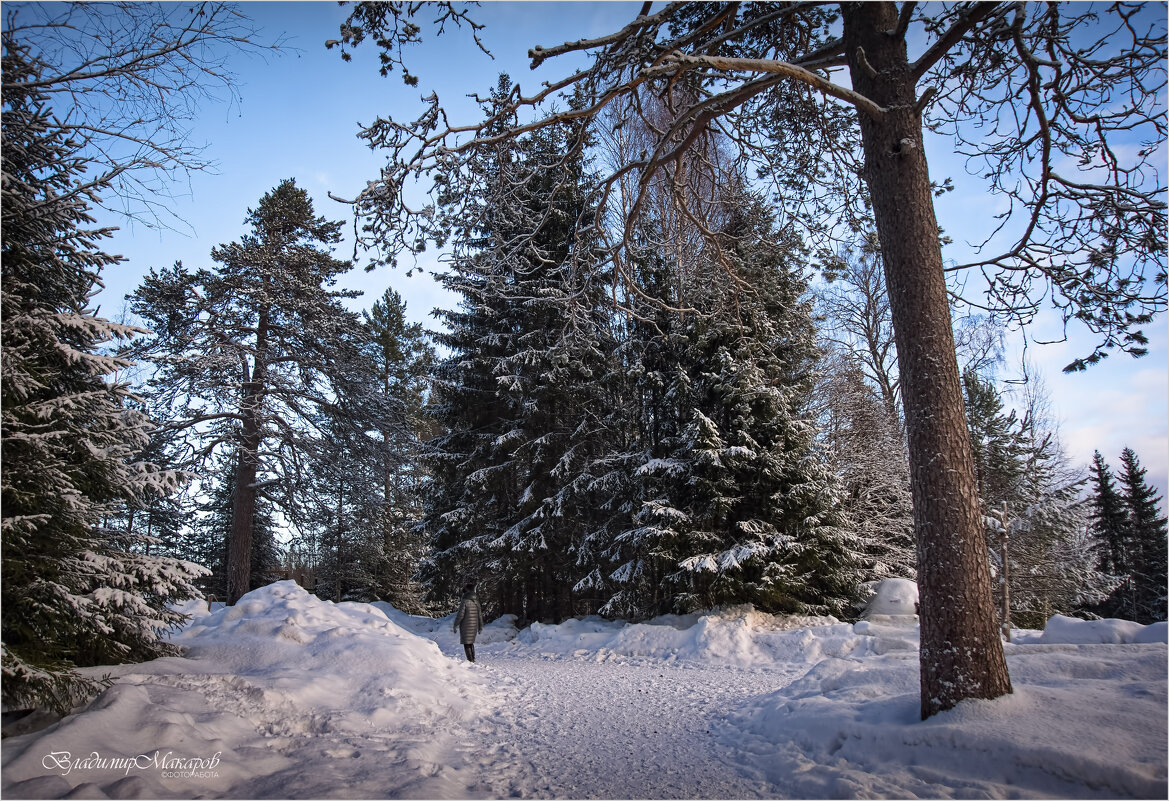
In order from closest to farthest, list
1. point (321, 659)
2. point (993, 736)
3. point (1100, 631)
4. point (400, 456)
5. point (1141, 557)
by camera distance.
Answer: point (993, 736) → point (1100, 631) → point (321, 659) → point (400, 456) → point (1141, 557)

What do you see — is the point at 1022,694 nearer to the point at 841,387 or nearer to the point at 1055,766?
the point at 1055,766

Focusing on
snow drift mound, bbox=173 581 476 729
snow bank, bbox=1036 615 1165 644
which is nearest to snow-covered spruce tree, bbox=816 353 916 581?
snow bank, bbox=1036 615 1165 644

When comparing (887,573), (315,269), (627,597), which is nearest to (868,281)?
(887,573)

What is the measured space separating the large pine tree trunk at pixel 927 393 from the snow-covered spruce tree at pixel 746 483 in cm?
625

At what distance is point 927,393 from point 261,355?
1517 centimetres

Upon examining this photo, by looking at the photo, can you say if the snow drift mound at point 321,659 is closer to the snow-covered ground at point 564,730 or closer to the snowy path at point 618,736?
the snow-covered ground at point 564,730

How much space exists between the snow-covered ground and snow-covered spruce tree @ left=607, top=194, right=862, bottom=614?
13.0 ft

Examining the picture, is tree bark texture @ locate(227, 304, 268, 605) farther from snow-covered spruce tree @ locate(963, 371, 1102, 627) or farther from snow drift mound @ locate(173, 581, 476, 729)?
snow-covered spruce tree @ locate(963, 371, 1102, 627)

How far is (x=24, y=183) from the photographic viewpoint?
14.7 ft

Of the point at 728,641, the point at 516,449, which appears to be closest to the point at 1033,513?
the point at 728,641

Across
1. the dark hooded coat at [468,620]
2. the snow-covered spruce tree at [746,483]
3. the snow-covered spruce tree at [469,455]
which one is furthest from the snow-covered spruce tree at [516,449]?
the dark hooded coat at [468,620]

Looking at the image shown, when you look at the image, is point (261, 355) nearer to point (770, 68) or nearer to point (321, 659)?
point (321, 659)

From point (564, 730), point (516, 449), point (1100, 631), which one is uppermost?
point (516, 449)

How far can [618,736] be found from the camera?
518cm
